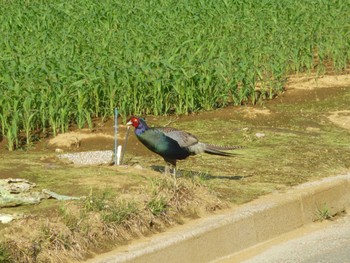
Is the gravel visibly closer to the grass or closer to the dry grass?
the dry grass

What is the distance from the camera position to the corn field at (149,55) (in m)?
12.2

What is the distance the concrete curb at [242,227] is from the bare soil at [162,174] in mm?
184

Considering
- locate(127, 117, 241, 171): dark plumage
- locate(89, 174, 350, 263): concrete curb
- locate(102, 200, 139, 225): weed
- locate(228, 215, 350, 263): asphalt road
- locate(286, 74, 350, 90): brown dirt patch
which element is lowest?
locate(228, 215, 350, 263): asphalt road

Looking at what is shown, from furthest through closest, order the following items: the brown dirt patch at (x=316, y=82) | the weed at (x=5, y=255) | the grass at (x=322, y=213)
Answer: the brown dirt patch at (x=316, y=82) → the grass at (x=322, y=213) → the weed at (x=5, y=255)

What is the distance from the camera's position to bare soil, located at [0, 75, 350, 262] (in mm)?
7469

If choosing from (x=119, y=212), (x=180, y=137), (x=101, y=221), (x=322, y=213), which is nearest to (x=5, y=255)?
(x=101, y=221)

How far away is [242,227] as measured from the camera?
27.3 feet

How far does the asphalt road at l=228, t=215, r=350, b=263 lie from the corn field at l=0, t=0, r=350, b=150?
348 centimetres

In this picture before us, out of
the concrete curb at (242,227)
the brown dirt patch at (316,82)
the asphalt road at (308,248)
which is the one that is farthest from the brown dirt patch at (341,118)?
the asphalt road at (308,248)

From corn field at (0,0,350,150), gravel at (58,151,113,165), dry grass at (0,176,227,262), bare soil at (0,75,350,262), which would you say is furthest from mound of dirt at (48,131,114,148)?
dry grass at (0,176,227,262)

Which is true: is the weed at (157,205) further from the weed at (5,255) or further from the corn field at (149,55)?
the corn field at (149,55)

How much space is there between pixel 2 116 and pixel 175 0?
10652mm

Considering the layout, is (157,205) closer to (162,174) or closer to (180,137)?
(162,174)

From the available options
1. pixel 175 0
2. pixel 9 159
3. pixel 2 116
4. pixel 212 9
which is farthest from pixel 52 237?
pixel 175 0
